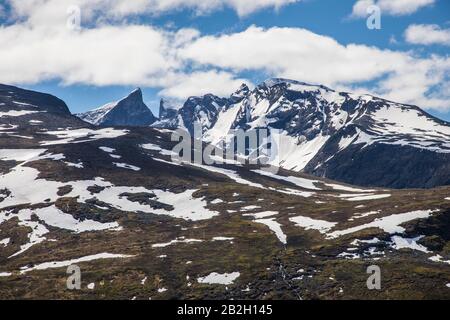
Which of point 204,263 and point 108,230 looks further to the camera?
point 108,230

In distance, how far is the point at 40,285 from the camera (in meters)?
82.1

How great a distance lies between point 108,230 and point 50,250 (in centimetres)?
1701

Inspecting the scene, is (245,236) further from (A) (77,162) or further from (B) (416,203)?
(A) (77,162)

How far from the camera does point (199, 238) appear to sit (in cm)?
10756

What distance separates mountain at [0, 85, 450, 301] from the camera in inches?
3095

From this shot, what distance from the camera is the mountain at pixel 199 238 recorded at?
7862 centimetres

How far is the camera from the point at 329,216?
4727 inches
